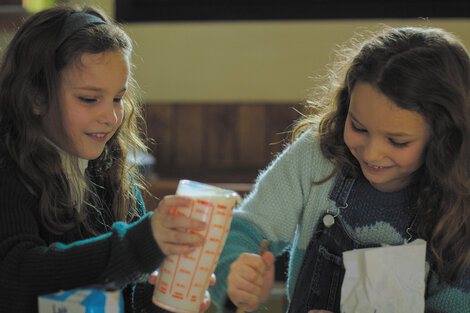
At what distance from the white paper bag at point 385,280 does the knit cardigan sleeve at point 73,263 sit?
413mm

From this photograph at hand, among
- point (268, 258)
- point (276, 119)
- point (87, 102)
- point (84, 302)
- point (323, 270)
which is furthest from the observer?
point (276, 119)

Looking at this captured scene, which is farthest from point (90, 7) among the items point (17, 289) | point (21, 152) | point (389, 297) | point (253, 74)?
point (253, 74)

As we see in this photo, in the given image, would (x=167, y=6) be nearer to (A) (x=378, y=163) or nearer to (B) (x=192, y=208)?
(A) (x=378, y=163)

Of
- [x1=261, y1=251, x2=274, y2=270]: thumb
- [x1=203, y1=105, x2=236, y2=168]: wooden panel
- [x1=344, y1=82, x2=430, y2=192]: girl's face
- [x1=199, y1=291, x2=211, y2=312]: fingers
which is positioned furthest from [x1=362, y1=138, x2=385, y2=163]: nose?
[x1=203, y1=105, x2=236, y2=168]: wooden panel

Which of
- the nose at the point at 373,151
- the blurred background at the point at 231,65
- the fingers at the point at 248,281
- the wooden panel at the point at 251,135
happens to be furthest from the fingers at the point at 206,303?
the wooden panel at the point at 251,135

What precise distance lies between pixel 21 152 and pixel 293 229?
555 mm

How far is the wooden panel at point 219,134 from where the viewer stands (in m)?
3.35

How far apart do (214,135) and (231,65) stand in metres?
0.38

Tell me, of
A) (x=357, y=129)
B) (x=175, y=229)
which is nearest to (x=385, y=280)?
(x=357, y=129)

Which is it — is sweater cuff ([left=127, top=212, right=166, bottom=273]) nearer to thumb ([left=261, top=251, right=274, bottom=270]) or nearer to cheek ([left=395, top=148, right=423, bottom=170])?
thumb ([left=261, top=251, right=274, bottom=270])

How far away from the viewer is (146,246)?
854 mm

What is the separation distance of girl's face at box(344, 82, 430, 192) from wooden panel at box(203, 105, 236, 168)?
7.10 ft

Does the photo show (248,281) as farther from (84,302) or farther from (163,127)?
(163,127)

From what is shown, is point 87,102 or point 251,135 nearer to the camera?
point 87,102
